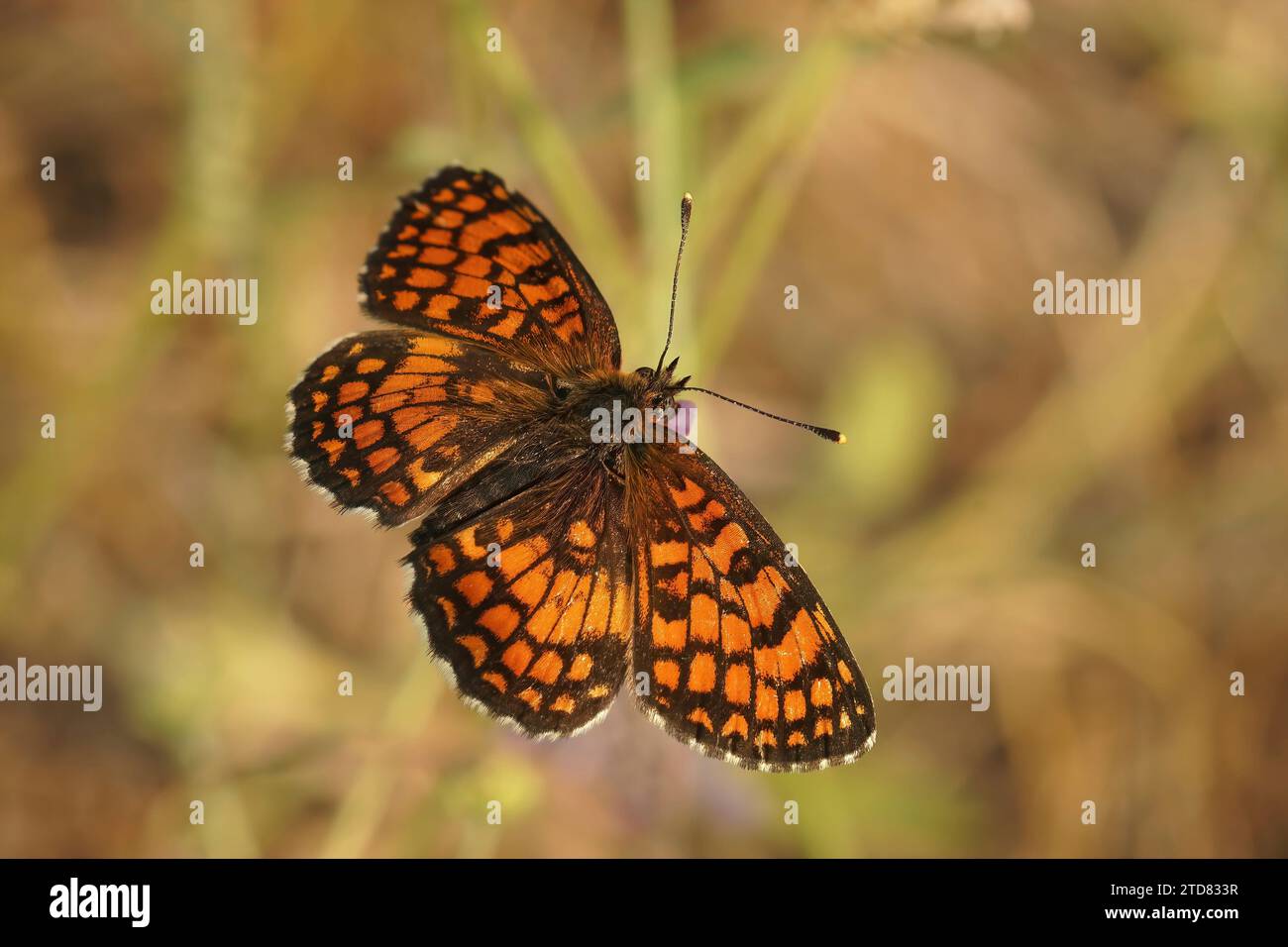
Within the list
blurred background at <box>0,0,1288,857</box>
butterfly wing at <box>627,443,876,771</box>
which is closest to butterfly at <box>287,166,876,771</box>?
butterfly wing at <box>627,443,876,771</box>

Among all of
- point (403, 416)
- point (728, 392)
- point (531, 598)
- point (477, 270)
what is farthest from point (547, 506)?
point (728, 392)

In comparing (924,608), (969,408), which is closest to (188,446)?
(924,608)

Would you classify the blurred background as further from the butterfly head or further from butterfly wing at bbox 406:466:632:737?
butterfly wing at bbox 406:466:632:737

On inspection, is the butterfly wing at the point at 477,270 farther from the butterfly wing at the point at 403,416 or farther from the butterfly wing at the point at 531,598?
→ the butterfly wing at the point at 531,598

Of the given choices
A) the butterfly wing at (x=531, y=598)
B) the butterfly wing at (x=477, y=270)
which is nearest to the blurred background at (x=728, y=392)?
the butterfly wing at (x=477, y=270)

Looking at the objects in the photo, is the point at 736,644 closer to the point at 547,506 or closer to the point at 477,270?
the point at 547,506

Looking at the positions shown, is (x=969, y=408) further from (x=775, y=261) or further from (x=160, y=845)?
(x=160, y=845)
